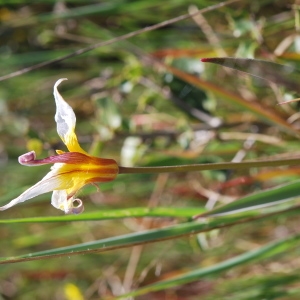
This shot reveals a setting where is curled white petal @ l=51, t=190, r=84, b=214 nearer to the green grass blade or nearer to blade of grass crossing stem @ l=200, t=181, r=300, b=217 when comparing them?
blade of grass crossing stem @ l=200, t=181, r=300, b=217

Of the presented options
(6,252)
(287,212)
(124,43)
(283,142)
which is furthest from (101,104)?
(6,252)

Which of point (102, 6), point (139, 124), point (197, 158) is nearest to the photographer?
point (197, 158)

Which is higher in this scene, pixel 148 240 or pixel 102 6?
pixel 102 6

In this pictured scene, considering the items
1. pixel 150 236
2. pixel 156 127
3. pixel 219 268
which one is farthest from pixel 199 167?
pixel 156 127

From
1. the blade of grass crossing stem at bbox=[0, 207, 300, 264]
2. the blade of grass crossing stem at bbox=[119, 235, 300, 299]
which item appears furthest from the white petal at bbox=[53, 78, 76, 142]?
the blade of grass crossing stem at bbox=[119, 235, 300, 299]

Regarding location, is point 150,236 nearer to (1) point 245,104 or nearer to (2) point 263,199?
(2) point 263,199

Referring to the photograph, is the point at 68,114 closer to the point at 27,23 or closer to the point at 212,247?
the point at 212,247

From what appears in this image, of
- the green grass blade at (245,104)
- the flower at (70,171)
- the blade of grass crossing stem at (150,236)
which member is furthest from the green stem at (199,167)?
the green grass blade at (245,104)
